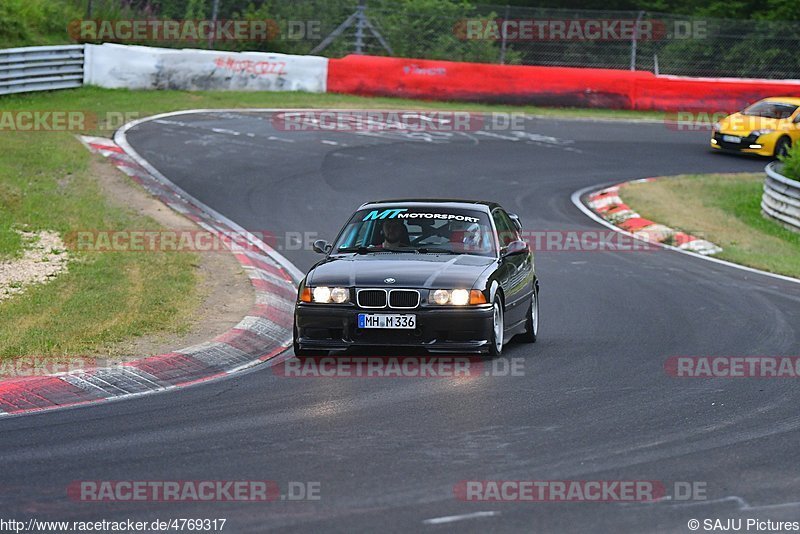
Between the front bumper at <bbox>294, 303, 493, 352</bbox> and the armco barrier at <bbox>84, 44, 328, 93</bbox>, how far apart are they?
66.4ft

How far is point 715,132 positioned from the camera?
93.0 feet

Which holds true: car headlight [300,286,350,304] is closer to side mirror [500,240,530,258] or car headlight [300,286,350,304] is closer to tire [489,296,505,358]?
tire [489,296,505,358]

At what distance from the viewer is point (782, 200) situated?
2164 cm

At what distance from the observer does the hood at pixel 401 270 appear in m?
10.2

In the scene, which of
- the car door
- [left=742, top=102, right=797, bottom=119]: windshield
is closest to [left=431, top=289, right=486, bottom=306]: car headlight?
the car door

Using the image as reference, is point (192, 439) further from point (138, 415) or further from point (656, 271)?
point (656, 271)

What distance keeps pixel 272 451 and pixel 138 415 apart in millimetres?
1403

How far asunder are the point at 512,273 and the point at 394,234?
3.61ft

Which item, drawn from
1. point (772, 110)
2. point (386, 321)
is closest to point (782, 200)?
point (772, 110)

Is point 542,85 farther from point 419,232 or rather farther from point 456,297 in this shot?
point 456,297

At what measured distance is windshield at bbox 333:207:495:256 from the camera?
11281mm

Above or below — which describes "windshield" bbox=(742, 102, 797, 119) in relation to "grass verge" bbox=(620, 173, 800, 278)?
above

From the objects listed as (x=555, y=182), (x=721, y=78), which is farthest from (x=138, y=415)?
(x=721, y=78)

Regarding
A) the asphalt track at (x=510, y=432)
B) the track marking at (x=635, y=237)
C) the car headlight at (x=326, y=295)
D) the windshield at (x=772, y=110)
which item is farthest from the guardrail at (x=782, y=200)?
the car headlight at (x=326, y=295)
